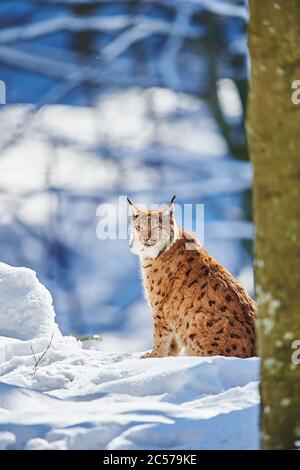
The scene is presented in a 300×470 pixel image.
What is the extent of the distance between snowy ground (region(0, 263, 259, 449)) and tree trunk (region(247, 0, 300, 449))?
32cm

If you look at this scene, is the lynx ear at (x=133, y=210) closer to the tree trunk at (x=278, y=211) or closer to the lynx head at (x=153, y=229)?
the lynx head at (x=153, y=229)

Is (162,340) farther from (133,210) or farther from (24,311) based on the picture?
(24,311)

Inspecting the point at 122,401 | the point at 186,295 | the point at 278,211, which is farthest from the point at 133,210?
the point at 278,211

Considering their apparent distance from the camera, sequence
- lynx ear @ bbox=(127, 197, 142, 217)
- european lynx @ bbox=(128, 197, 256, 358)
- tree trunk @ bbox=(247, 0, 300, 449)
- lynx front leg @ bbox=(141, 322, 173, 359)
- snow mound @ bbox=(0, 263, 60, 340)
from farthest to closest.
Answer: snow mound @ bbox=(0, 263, 60, 340) < lynx ear @ bbox=(127, 197, 142, 217) < lynx front leg @ bbox=(141, 322, 173, 359) < european lynx @ bbox=(128, 197, 256, 358) < tree trunk @ bbox=(247, 0, 300, 449)

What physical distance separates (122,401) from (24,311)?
2012 mm

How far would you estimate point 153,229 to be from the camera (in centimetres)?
523

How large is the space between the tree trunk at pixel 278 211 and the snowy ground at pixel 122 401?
0.32 meters

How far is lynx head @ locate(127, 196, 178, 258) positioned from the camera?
206 inches

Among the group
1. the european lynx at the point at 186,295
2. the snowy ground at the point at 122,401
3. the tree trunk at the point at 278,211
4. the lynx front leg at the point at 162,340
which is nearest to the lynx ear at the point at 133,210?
the european lynx at the point at 186,295

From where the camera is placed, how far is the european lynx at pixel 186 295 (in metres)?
4.83

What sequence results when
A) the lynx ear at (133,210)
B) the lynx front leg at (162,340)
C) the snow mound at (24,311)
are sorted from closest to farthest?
the lynx front leg at (162,340) → the lynx ear at (133,210) → the snow mound at (24,311)

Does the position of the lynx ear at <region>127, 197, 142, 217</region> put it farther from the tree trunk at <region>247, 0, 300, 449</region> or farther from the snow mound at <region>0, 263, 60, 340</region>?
the tree trunk at <region>247, 0, 300, 449</region>

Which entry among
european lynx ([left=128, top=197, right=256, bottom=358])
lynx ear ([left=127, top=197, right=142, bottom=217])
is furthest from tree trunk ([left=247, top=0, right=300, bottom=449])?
lynx ear ([left=127, top=197, right=142, bottom=217])

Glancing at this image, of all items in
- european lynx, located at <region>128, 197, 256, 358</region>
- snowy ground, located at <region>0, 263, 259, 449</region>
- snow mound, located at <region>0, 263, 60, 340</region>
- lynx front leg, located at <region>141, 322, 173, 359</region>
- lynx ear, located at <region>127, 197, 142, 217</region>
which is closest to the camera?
snowy ground, located at <region>0, 263, 259, 449</region>
